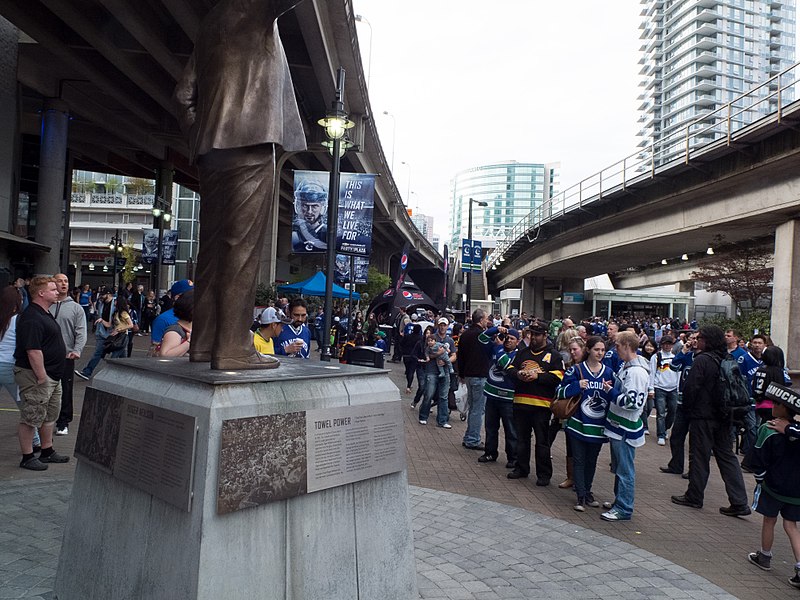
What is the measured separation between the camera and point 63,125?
23672 mm

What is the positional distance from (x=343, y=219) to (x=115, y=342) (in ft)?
18.4

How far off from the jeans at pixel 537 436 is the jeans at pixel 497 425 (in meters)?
0.50

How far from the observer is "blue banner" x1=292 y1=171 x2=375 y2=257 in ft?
46.8

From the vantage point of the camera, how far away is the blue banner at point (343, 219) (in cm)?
1426

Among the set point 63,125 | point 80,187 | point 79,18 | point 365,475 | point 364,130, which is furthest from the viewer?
point 80,187

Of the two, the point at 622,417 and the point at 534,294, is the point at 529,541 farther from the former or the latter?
the point at 534,294

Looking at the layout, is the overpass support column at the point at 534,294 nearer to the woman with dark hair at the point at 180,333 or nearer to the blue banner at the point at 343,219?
the blue banner at the point at 343,219

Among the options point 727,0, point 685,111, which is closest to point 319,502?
point 685,111

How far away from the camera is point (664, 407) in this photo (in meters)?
10.9

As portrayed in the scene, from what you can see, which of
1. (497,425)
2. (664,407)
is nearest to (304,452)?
(497,425)

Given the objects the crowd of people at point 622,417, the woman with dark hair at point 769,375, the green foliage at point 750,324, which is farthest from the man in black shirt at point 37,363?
the green foliage at point 750,324

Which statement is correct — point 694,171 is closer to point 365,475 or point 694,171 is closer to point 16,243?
point 365,475

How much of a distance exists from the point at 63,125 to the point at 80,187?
54.5 m

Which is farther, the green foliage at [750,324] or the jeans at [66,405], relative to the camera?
the green foliage at [750,324]
